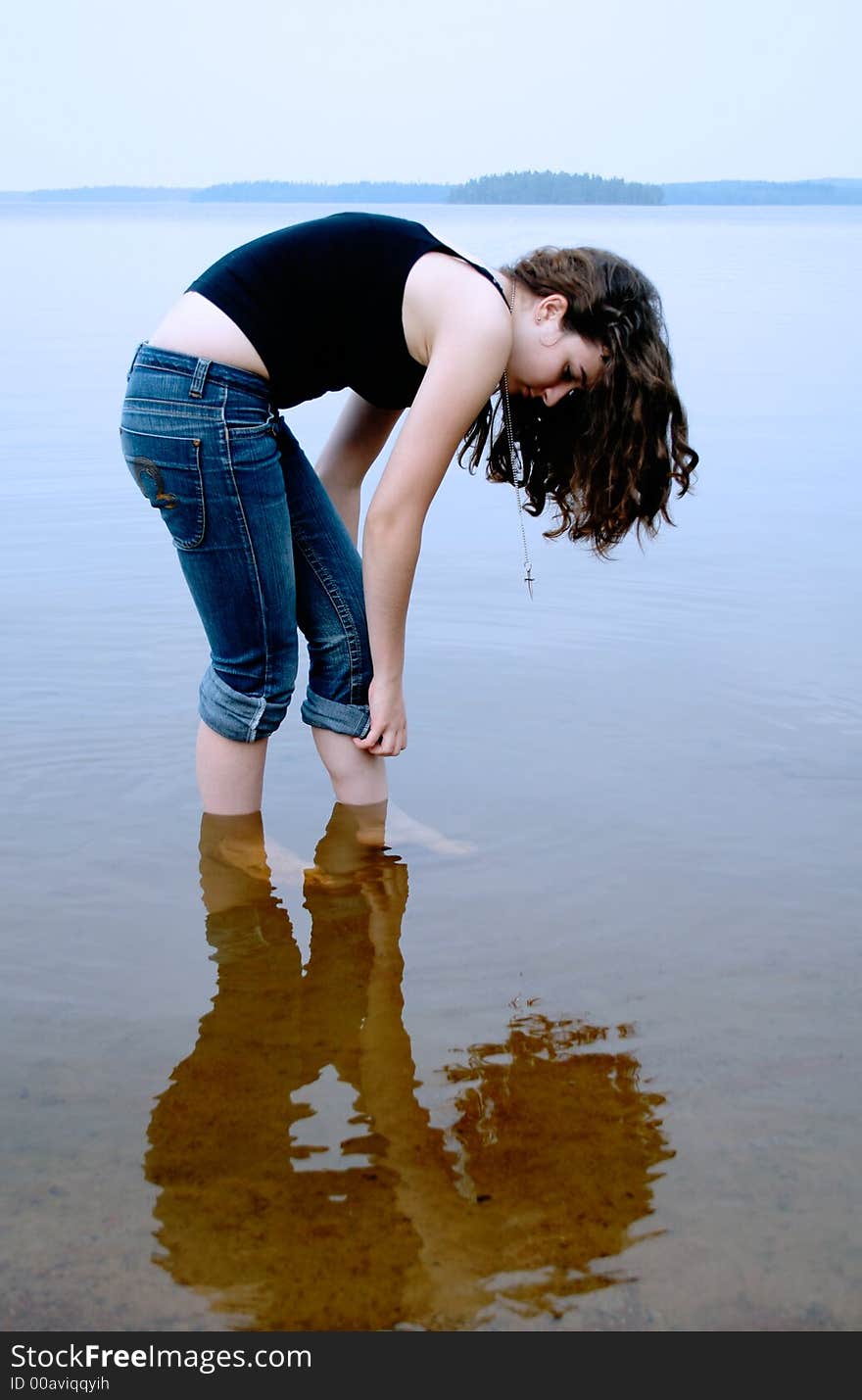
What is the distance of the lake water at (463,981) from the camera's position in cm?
160

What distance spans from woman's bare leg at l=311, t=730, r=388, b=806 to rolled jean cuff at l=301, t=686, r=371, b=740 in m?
0.03

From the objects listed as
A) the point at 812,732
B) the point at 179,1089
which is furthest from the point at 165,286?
the point at 179,1089

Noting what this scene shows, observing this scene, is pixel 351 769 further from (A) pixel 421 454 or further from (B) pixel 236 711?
(A) pixel 421 454

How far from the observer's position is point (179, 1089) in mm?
1956

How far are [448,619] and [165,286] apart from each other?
523 inches

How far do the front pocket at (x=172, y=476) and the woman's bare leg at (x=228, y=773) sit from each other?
431mm

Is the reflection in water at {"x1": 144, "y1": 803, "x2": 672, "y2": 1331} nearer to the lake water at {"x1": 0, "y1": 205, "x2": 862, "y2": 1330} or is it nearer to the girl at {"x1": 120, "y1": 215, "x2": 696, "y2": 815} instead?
the lake water at {"x1": 0, "y1": 205, "x2": 862, "y2": 1330}

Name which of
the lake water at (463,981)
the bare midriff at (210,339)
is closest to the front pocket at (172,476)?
the bare midriff at (210,339)

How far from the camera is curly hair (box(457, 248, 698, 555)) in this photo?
2.35 metres

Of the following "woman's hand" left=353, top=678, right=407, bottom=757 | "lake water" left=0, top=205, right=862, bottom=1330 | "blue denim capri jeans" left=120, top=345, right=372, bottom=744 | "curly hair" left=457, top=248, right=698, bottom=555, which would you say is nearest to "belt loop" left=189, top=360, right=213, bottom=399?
"blue denim capri jeans" left=120, top=345, right=372, bottom=744

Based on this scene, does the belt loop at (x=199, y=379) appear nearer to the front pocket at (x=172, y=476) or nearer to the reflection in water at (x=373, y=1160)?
the front pocket at (x=172, y=476)
